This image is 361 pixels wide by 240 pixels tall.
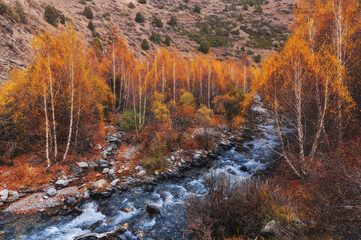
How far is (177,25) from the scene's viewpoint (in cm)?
6400

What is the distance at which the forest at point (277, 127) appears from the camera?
4.77 m

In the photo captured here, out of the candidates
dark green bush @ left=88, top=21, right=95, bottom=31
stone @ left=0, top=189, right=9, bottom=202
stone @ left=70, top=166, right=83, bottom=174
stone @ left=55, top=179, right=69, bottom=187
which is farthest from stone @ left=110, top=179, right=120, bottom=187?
dark green bush @ left=88, top=21, right=95, bottom=31

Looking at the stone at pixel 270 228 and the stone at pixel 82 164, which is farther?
the stone at pixel 82 164

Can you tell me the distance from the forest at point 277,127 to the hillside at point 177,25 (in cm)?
765

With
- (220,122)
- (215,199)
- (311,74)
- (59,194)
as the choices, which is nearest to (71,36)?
(59,194)

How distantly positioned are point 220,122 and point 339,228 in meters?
20.0

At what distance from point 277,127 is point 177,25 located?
66.1m

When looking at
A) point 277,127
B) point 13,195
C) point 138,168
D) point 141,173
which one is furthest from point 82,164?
point 277,127

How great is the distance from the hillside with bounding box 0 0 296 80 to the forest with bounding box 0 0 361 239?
7.65 m

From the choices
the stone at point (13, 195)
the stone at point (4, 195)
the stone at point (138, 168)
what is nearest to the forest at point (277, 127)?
the stone at point (138, 168)

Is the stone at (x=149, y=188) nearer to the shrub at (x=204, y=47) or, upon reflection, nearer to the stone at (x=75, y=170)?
the stone at (x=75, y=170)

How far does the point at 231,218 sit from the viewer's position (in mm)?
5340

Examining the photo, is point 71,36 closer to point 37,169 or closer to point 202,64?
point 37,169

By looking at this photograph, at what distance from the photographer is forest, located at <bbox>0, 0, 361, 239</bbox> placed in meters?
4.77
